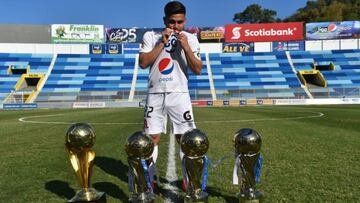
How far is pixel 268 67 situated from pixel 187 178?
160 ft

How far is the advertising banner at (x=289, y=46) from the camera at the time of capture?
5344 centimetres

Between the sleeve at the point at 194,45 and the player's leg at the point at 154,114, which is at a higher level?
the sleeve at the point at 194,45

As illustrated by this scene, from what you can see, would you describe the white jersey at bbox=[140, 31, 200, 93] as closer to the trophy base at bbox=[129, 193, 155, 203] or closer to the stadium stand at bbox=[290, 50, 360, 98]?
the trophy base at bbox=[129, 193, 155, 203]

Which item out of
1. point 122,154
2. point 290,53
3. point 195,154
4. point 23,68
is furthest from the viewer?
point 290,53

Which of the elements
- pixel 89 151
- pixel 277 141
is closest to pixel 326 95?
pixel 277 141

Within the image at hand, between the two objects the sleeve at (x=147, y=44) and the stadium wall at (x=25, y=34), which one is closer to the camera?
the sleeve at (x=147, y=44)

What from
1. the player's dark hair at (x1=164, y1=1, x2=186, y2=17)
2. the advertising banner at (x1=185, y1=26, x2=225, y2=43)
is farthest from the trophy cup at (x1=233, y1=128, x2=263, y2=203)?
the advertising banner at (x1=185, y1=26, x2=225, y2=43)

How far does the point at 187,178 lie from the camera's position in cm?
304

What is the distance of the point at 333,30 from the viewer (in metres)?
52.2

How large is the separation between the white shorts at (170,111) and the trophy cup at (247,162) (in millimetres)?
977

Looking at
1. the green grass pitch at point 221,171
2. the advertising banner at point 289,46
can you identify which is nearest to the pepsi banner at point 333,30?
the advertising banner at point 289,46

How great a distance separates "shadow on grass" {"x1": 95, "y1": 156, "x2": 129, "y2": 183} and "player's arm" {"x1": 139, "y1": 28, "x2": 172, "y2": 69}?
154 cm

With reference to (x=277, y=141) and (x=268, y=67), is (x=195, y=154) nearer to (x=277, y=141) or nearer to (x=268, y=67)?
(x=277, y=141)

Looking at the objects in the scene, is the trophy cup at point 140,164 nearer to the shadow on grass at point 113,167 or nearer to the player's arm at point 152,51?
the player's arm at point 152,51
